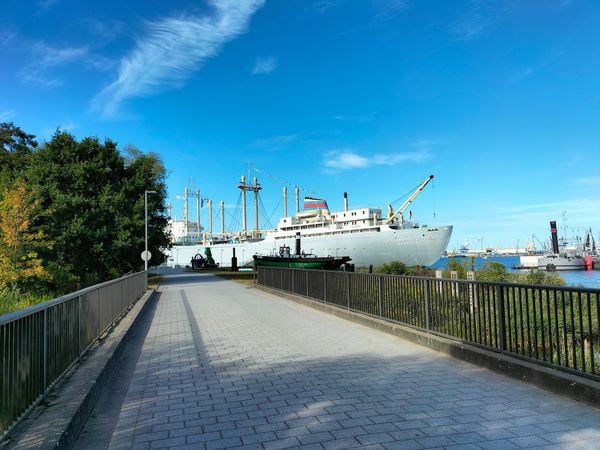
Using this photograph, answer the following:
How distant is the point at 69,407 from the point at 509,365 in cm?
507

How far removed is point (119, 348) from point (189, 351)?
119 centimetres

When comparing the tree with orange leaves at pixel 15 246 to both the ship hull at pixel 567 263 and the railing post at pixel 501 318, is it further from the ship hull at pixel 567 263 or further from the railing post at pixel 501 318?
the ship hull at pixel 567 263

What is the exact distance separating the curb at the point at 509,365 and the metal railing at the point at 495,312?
0.40 feet

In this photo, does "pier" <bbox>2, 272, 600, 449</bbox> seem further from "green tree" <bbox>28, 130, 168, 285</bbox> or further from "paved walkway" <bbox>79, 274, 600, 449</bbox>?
"green tree" <bbox>28, 130, 168, 285</bbox>

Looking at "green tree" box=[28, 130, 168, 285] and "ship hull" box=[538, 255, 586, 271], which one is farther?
"ship hull" box=[538, 255, 586, 271]

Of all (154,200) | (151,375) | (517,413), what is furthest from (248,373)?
(154,200)

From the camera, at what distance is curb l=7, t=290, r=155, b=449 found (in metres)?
3.44

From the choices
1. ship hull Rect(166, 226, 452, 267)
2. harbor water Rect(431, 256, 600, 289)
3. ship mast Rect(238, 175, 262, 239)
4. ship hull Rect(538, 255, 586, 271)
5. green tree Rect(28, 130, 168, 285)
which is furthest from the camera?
ship mast Rect(238, 175, 262, 239)

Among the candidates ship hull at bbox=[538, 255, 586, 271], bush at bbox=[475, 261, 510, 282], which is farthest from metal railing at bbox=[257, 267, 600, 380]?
ship hull at bbox=[538, 255, 586, 271]

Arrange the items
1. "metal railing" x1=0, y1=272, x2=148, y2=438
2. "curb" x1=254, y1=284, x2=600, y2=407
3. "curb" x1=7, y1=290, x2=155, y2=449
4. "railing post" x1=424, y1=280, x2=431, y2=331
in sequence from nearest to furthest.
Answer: "curb" x1=7, y1=290, x2=155, y2=449 < "metal railing" x1=0, y1=272, x2=148, y2=438 < "curb" x1=254, y1=284, x2=600, y2=407 < "railing post" x1=424, y1=280, x2=431, y2=331

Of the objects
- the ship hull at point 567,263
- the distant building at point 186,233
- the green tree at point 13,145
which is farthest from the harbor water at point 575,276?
the distant building at point 186,233

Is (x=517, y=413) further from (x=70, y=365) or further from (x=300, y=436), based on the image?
(x=70, y=365)

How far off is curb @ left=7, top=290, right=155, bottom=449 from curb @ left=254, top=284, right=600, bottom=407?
4.94m

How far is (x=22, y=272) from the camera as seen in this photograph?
19.3 metres
